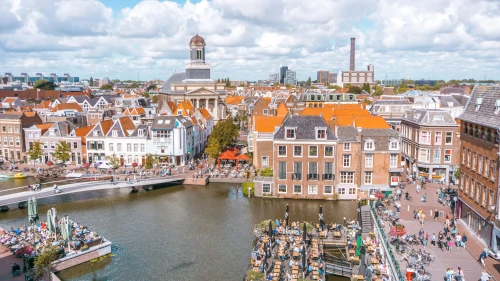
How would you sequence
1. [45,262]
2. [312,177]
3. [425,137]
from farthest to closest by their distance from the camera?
[425,137] < [312,177] < [45,262]

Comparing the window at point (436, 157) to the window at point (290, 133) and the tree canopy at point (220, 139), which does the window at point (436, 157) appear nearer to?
the window at point (290, 133)

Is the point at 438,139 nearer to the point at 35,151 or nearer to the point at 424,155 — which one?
the point at 424,155

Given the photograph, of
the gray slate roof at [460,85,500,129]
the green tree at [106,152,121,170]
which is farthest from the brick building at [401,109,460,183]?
the green tree at [106,152,121,170]

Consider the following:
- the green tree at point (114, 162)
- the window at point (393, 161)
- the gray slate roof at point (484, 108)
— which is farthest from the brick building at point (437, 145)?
the green tree at point (114, 162)

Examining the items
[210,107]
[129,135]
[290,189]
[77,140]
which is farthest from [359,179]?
[210,107]

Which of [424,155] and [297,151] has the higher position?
[297,151]

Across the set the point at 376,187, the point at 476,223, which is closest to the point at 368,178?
the point at 376,187

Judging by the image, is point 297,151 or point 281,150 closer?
point 297,151
